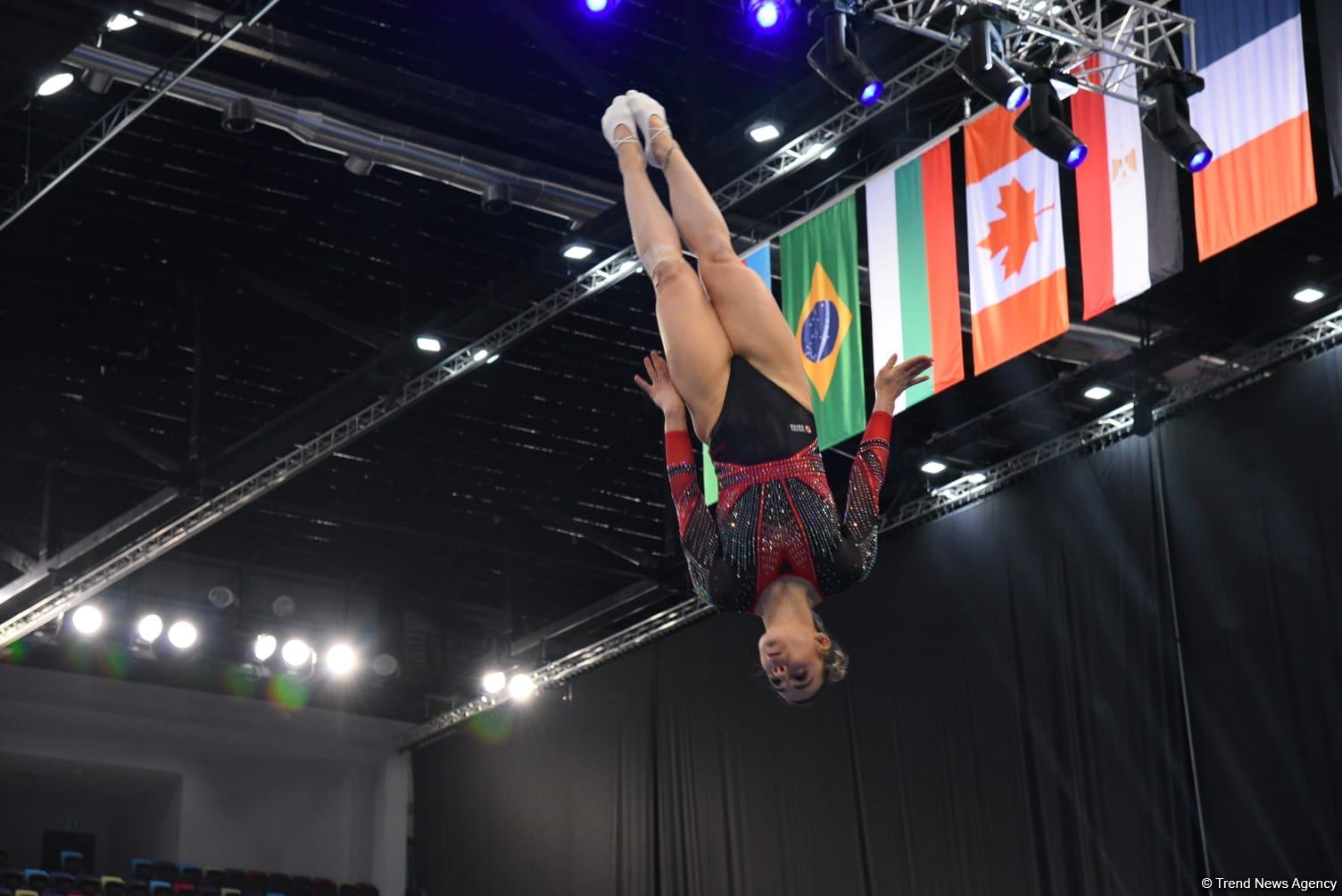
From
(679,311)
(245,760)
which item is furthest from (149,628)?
(679,311)

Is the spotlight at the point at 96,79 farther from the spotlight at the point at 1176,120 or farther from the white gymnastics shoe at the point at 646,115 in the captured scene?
the spotlight at the point at 1176,120

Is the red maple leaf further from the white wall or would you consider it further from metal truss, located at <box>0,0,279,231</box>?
the white wall

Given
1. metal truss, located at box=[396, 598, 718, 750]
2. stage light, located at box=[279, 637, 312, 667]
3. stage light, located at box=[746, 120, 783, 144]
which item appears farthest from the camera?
stage light, located at box=[279, 637, 312, 667]

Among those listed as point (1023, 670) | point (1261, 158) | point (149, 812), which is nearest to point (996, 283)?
point (1261, 158)

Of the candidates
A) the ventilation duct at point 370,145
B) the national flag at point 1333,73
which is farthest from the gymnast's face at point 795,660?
the ventilation duct at point 370,145

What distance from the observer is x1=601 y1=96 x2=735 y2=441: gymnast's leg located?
5848 millimetres

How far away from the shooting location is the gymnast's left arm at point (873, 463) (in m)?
5.60

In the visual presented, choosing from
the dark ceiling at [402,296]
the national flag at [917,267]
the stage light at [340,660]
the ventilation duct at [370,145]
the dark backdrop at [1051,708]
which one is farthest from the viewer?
the stage light at [340,660]

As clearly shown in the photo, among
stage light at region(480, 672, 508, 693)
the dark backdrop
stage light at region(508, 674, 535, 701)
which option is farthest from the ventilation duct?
stage light at region(480, 672, 508, 693)

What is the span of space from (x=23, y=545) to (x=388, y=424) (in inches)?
146

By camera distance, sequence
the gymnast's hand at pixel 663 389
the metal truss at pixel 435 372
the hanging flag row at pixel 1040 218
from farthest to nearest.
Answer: the metal truss at pixel 435 372, the hanging flag row at pixel 1040 218, the gymnast's hand at pixel 663 389

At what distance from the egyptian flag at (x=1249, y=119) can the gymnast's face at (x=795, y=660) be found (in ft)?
13.6

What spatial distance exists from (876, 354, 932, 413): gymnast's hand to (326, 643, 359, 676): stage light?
10.6 metres

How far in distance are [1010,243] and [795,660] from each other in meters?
4.66
